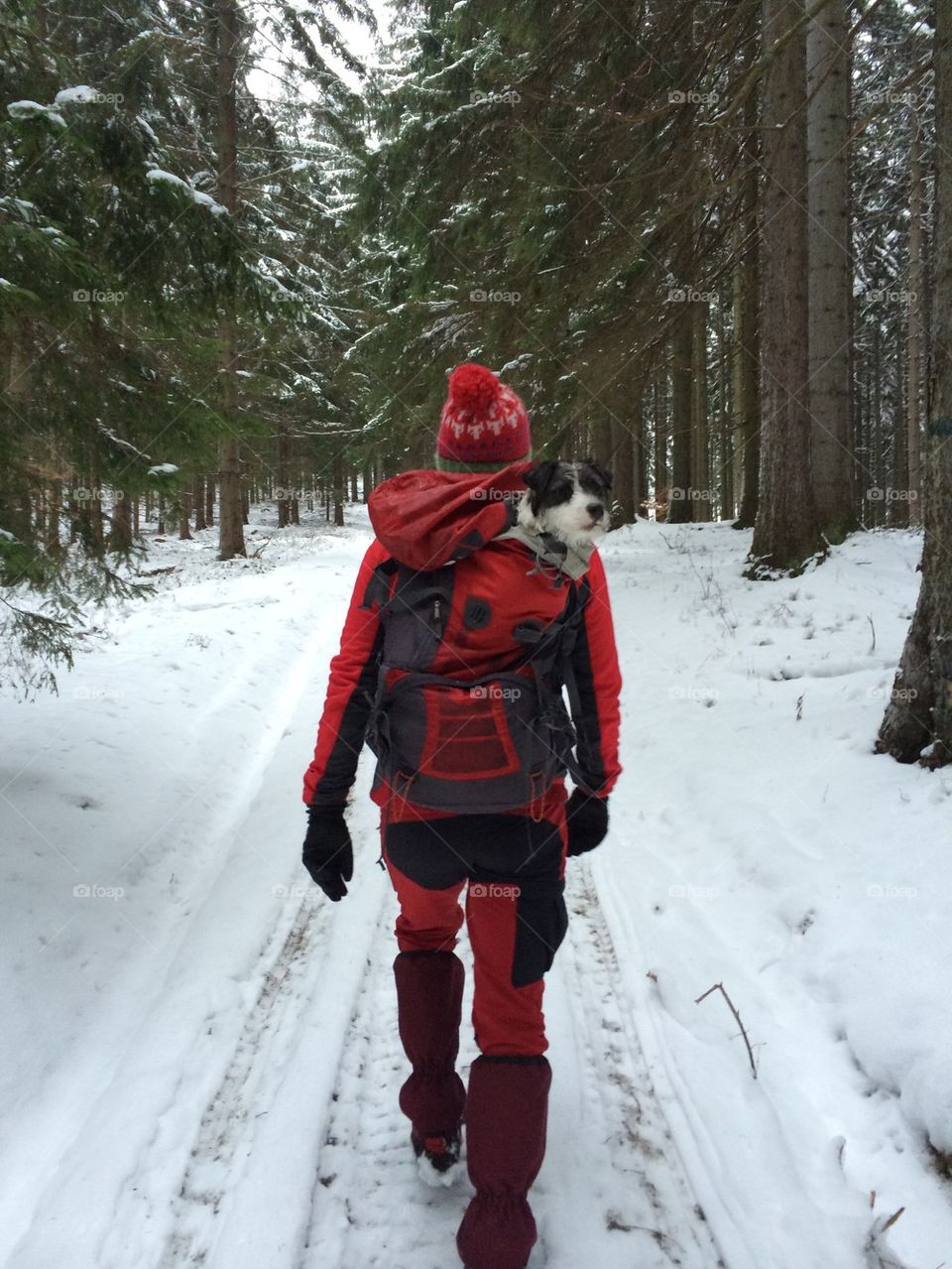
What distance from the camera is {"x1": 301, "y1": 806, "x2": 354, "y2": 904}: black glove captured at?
2.30m

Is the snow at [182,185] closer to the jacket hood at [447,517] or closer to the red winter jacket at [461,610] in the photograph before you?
the red winter jacket at [461,610]

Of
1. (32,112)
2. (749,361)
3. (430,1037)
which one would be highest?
(749,361)

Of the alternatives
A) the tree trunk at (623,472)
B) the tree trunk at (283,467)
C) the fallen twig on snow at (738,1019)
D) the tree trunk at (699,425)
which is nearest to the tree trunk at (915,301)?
the tree trunk at (699,425)

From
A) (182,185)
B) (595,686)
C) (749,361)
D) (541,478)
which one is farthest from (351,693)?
(749,361)

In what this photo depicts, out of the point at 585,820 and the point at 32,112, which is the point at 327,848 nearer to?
the point at 585,820

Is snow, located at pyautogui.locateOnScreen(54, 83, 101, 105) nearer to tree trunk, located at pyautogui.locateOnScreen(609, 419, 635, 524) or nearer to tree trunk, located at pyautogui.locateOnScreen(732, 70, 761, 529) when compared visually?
tree trunk, located at pyautogui.locateOnScreen(732, 70, 761, 529)

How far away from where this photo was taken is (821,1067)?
2.87 meters

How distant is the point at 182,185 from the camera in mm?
4371

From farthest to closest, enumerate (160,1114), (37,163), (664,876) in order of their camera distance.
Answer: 1. (664,876)
2. (37,163)
3. (160,1114)

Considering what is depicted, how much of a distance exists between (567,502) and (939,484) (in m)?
2.97

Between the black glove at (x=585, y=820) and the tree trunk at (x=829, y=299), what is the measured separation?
7877mm

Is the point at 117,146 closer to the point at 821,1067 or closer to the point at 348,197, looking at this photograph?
the point at 821,1067

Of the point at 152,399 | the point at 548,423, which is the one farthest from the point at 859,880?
the point at 548,423

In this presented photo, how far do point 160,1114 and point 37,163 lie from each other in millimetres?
4651
